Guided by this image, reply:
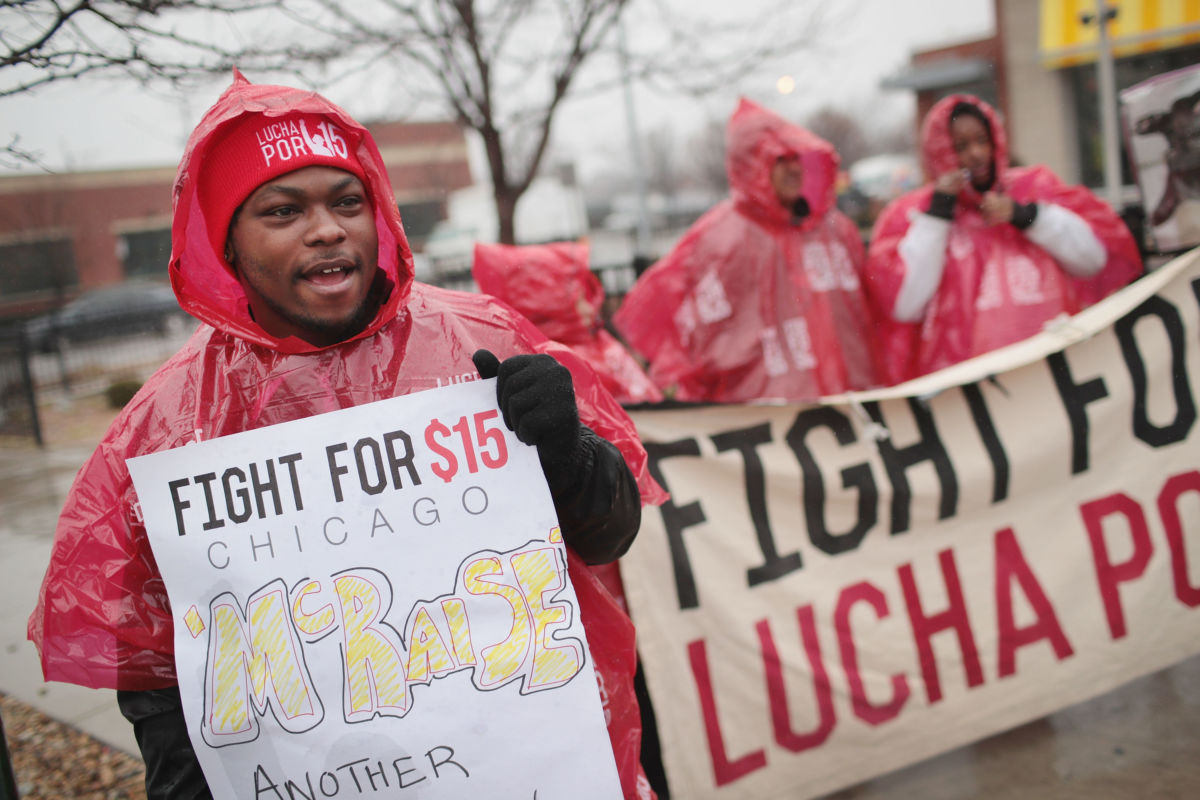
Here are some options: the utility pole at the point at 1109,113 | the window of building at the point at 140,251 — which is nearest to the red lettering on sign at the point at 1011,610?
the utility pole at the point at 1109,113

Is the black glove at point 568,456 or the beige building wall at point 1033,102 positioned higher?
the beige building wall at point 1033,102

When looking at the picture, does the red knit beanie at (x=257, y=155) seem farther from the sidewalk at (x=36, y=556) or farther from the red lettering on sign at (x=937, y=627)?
the sidewalk at (x=36, y=556)

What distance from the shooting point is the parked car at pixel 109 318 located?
15922 mm

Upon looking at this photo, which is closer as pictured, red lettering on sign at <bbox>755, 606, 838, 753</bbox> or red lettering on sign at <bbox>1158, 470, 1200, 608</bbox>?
red lettering on sign at <bbox>755, 606, 838, 753</bbox>

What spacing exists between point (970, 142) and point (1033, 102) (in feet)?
45.8

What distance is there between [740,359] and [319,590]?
8.73 ft

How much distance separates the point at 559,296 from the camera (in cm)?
317

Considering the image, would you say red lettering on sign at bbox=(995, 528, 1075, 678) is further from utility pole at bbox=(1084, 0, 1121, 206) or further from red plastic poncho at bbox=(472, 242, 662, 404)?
utility pole at bbox=(1084, 0, 1121, 206)

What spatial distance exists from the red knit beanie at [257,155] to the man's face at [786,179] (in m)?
2.73

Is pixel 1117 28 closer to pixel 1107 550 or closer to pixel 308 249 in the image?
pixel 1107 550

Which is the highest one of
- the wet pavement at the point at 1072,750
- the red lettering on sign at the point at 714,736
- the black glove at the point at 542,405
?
the black glove at the point at 542,405

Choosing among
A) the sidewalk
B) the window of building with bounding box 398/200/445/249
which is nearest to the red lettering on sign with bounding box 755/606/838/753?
the sidewalk

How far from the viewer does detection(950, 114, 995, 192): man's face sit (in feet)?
11.5

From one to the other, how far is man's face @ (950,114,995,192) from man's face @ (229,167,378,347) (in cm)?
280
